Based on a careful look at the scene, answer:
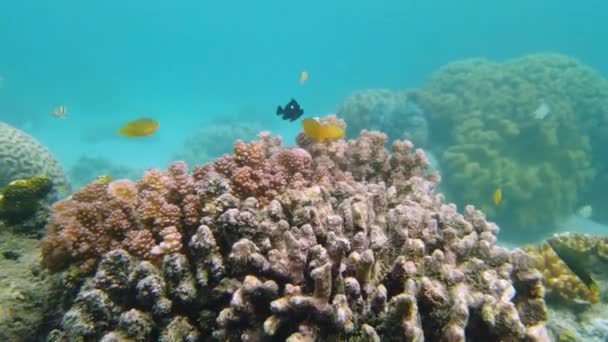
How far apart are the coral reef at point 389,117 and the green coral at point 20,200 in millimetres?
12734

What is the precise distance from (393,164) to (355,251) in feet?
7.93

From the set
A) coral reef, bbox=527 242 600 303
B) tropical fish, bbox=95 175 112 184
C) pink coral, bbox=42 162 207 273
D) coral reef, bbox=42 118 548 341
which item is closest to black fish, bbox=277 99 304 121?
coral reef, bbox=42 118 548 341

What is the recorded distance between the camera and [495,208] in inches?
543

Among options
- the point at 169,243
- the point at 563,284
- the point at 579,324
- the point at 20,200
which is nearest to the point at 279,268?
the point at 169,243

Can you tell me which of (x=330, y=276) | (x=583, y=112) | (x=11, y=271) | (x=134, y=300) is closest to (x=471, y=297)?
(x=330, y=276)

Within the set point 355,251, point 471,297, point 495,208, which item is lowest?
point 471,297

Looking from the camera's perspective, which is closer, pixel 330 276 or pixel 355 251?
pixel 330 276

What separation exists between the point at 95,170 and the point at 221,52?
110 metres

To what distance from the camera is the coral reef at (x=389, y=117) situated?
1573 cm

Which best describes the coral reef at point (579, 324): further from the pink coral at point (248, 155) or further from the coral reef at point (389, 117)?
the coral reef at point (389, 117)

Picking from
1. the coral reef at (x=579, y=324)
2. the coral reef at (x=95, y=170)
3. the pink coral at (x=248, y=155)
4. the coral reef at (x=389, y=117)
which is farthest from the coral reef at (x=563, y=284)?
the coral reef at (x=95, y=170)

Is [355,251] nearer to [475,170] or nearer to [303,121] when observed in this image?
[303,121]

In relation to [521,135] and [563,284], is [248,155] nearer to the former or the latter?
[563,284]

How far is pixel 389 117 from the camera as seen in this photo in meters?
16.0
